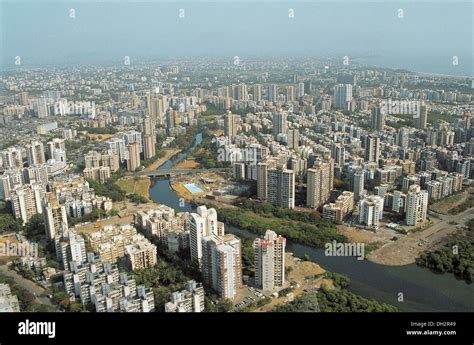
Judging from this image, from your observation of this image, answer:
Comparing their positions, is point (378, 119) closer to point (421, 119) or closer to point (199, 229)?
point (421, 119)

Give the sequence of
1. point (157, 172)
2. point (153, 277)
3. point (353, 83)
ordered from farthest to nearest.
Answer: point (353, 83)
point (157, 172)
point (153, 277)

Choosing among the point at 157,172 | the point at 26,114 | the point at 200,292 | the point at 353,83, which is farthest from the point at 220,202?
the point at 353,83

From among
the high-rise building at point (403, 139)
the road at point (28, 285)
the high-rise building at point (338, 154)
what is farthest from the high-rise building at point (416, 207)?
the road at point (28, 285)

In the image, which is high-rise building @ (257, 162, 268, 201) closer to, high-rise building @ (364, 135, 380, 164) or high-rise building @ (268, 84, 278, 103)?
high-rise building @ (364, 135, 380, 164)

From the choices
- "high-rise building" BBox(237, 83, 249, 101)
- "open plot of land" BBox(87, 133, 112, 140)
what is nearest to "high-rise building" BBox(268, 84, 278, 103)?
"high-rise building" BBox(237, 83, 249, 101)

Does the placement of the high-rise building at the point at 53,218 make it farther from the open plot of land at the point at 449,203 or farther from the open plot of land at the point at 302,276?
the open plot of land at the point at 449,203

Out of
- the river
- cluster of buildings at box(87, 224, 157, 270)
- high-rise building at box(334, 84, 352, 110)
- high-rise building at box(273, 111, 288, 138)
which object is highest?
high-rise building at box(334, 84, 352, 110)
